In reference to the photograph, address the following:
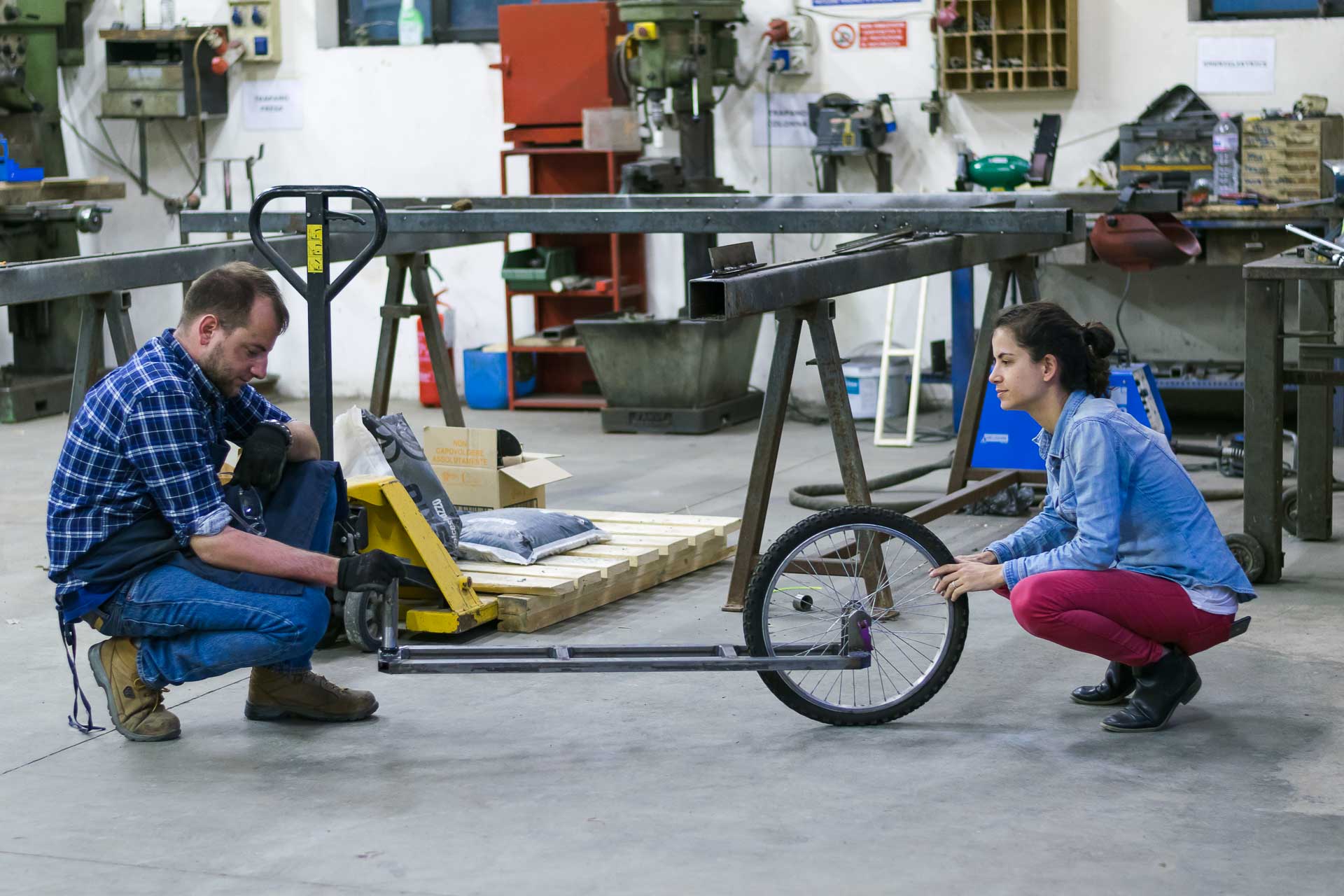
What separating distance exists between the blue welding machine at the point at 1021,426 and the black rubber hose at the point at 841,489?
31cm

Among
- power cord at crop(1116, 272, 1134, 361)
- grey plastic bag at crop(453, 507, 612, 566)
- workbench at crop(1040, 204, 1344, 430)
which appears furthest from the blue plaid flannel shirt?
power cord at crop(1116, 272, 1134, 361)

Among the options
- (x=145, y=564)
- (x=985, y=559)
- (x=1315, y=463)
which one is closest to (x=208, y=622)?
(x=145, y=564)

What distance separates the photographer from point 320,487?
3615mm

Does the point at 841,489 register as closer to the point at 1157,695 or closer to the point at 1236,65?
the point at 1157,695

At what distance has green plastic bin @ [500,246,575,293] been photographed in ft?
26.4

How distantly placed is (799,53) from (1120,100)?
1547 millimetres

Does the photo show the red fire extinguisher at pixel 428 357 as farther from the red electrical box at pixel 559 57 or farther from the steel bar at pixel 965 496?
the steel bar at pixel 965 496

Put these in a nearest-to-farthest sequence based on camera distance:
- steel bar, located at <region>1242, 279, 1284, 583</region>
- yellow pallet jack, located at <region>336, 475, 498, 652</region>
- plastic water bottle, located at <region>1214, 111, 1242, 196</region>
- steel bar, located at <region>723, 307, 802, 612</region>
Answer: yellow pallet jack, located at <region>336, 475, 498, 652</region> → steel bar, located at <region>723, 307, 802, 612</region> → steel bar, located at <region>1242, 279, 1284, 583</region> → plastic water bottle, located at <region>1214, 111, 1242, 196</region>

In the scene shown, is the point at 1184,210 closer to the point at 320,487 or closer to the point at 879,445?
the point at 879,445

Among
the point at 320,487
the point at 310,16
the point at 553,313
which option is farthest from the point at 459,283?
the point at 320,487

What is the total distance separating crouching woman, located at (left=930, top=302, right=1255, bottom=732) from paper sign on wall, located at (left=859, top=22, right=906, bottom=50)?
473 cm

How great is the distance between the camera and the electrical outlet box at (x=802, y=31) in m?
8.01

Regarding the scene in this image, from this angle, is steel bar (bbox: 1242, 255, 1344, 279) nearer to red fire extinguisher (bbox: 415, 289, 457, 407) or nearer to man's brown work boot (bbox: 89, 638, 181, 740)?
man's brown work boot (bbox: 89, 638, 181, 740)

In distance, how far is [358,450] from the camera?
4.40 meters
